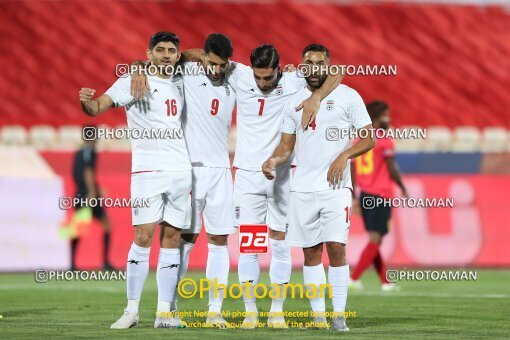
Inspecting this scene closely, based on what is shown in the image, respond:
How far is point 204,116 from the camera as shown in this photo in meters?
10.6

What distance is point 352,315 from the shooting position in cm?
1175

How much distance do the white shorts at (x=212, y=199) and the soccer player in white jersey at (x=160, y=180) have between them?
0.55 ft

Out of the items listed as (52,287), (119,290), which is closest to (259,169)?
(119,290)

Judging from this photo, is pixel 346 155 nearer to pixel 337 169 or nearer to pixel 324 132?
pixel 337 169

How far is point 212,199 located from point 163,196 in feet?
1.51

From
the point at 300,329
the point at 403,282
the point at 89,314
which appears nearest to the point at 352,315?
the point at 300,329

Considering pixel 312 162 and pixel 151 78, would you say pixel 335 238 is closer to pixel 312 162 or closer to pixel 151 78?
pixel 312 162

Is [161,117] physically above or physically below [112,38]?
below

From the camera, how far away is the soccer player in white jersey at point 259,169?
10602 mm

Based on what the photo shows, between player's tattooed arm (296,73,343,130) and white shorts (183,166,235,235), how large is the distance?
956 mm

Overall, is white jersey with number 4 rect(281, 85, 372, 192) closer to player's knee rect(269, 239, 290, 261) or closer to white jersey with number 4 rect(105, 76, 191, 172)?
player's knee rect(269, 239, 290, 261)

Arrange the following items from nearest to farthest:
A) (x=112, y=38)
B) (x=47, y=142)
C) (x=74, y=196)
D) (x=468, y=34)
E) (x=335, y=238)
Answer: (x=335, y=238), (x=74, y=196), (x=47, y=142), (x=112, y=38), (x=468, y=34)

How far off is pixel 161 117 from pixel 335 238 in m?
1.79

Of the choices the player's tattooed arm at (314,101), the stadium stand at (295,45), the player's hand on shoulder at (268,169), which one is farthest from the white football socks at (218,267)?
the stadium stand at (295,45)
